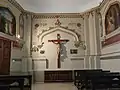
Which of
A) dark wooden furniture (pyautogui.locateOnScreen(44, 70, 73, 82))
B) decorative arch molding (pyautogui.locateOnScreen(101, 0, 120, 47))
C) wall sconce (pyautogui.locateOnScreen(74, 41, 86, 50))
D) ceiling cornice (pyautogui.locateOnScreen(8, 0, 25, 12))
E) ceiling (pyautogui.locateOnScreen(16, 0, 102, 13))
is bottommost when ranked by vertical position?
dark wooden furniture (pyautogui.locateOnScreen(44, 70, 73, 82))

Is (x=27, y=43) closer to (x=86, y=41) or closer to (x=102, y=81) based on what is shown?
(x=86, y=41)

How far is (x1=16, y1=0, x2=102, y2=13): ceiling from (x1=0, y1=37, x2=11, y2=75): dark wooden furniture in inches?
113

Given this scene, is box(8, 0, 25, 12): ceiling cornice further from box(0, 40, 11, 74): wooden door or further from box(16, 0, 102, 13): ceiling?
box(0, 40, 11, 74): wooden door

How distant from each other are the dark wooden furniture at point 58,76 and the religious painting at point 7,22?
124 inches

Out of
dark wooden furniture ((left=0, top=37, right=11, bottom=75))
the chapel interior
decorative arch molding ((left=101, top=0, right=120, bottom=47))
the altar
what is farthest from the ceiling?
the altar

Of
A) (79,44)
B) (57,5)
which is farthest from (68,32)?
(57,5)

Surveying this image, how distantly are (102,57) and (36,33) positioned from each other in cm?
432

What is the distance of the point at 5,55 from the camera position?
26.6 feet

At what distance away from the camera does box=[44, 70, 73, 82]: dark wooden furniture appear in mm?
9820

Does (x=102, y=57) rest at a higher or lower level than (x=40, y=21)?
lower

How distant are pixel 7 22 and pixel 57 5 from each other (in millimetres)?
3403

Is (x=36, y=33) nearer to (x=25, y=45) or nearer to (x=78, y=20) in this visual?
(x=25, y=45)

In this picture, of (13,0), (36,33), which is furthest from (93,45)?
(13,0)

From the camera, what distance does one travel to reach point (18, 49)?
9461mm
